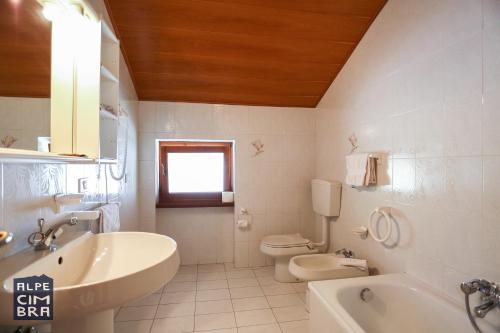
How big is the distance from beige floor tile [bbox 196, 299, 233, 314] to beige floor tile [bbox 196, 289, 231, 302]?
0.05 metres

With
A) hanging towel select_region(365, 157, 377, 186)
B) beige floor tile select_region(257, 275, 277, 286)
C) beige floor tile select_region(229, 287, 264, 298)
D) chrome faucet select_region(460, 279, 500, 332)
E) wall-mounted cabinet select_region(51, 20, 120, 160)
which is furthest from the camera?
beige floor tile select_region(257, 275, 277, 286)

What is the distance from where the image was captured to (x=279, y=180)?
2844 millimetres

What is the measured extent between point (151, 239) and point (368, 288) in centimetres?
135

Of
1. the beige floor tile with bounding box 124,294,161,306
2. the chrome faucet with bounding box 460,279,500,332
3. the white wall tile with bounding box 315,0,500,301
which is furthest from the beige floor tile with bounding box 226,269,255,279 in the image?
the chrome faucet with bounding box 460,279,500,332

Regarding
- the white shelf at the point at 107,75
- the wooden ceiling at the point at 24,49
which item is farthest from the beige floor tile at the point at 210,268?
the wooden ceiling at the point at 24,49

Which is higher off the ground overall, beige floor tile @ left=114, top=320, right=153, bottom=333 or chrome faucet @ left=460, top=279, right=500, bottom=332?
chrome faucet @ left=460, top=279, right=500, bottom=332

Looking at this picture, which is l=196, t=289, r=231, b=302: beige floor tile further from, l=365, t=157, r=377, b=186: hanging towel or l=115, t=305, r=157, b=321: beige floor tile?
l=365, t=157, r=377, b=186: hanging towel

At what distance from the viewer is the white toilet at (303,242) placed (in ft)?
7.79

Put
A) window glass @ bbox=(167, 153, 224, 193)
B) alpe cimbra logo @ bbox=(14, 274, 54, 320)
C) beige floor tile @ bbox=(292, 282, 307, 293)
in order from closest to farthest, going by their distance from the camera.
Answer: alpe cimbra logo @ bbox=(14, 274, 54, 320), beige floor tile @ bbox=(292, 282, 307, 293), window glass @ bbox=(167, 153, 224, 193)

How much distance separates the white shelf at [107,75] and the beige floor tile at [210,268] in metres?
2.11

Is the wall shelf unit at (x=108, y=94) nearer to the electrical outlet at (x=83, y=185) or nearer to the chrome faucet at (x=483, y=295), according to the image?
the electrical outlet at (x=83, y=185)

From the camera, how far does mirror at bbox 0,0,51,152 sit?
0.80 metres

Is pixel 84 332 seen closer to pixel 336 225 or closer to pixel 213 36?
pixel 213 36

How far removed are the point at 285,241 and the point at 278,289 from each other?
46cm
